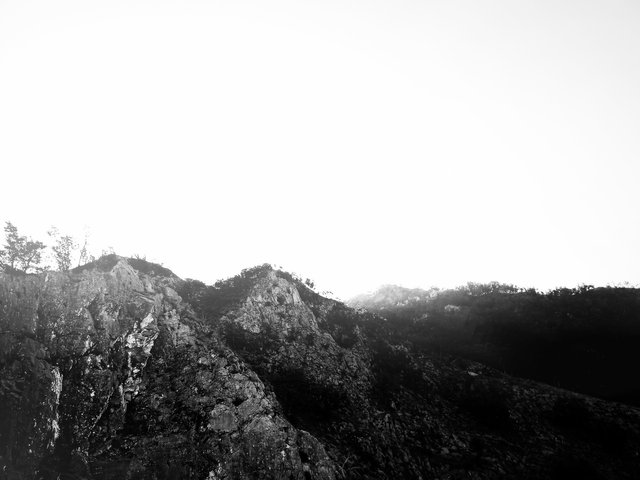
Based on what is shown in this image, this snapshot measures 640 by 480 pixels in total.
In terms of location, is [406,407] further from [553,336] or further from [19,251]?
[19,251]

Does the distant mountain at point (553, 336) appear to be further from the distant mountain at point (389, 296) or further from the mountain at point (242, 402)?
the distant mountain at point (389, 296)

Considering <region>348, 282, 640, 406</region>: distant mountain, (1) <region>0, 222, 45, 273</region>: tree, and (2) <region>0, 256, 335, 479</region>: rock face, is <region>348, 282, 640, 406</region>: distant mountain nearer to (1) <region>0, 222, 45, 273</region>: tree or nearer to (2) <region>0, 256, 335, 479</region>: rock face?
(2) <region>0, 256, 335, 479</region>: rock face

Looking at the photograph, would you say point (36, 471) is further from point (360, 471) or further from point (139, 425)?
point (360, 471)

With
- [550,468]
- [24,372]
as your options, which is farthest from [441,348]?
[24,372]

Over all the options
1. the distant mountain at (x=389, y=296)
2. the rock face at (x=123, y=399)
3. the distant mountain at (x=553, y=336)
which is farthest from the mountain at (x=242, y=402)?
the distant mountain at (x=389, y=296)

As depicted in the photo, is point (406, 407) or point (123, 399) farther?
point (406, 407)

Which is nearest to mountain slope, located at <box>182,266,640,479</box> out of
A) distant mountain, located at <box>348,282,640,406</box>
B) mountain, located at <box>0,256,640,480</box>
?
mountain, located at <box>0,256,640,480</box>

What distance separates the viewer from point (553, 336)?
2456 centimetres

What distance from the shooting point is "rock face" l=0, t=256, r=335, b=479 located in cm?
1320

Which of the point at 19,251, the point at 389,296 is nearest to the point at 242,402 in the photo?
the point at 19,251

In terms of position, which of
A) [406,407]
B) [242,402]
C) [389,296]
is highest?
[389,296]

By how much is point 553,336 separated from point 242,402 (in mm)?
24033

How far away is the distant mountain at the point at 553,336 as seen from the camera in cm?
2269

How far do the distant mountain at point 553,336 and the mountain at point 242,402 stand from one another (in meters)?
2.93
